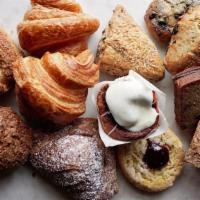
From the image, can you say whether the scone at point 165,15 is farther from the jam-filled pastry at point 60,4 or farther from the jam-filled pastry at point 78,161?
the jam-filled pastry at point 78,161

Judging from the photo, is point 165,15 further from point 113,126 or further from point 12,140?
point 12,140

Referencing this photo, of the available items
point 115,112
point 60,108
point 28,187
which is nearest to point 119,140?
point 115,112

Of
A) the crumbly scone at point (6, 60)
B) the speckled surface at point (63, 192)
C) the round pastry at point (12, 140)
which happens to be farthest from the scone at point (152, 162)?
the crumbly scone at point (6, 60)

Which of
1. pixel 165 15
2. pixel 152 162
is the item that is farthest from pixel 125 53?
pixel 152 162

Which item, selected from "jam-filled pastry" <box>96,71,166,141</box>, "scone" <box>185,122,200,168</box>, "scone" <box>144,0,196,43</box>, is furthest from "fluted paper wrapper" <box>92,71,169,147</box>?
"scone" <box>144,0,196,43</box>

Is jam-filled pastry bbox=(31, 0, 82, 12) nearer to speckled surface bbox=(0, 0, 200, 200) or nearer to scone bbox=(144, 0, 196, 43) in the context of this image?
speckled surface bbox=(0, 0, 200, 200)

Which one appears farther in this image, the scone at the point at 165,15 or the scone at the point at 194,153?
the scone at the point at 165,15
